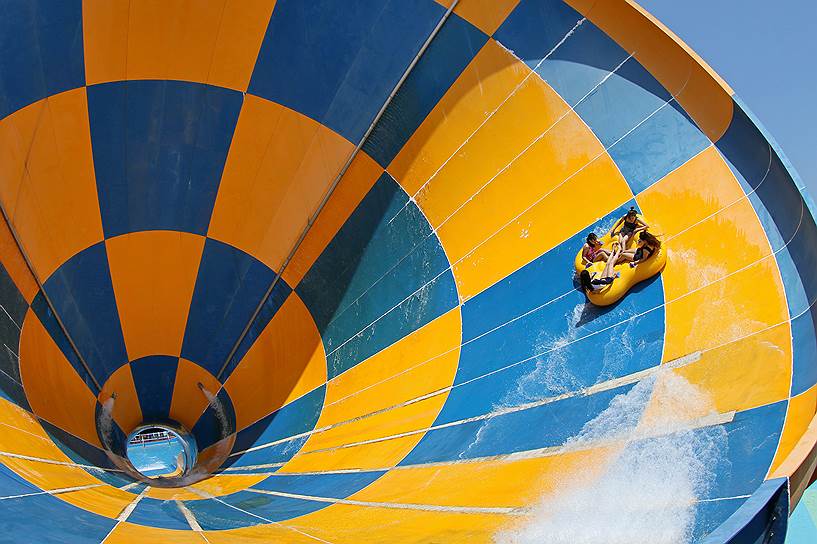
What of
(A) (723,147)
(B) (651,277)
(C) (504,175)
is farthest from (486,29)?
(B) (651,277)

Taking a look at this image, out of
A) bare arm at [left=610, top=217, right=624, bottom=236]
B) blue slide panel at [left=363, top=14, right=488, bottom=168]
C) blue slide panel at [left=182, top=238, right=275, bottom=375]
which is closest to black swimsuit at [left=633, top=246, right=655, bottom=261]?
bare arm at [left=610, top=217, right=624, bottom=236]

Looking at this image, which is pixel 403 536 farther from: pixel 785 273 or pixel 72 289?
pixel 72 289

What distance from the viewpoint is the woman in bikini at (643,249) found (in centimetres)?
353

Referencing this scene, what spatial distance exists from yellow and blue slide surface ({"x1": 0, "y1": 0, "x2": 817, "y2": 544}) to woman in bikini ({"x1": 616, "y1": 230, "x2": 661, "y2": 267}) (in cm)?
10

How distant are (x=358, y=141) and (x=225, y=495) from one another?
2.32 meters

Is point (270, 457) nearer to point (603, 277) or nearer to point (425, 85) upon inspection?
point (603, 277)

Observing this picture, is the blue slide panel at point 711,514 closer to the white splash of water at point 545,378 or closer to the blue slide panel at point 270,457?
the white splash of water at point 545,378

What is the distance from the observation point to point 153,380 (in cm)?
476

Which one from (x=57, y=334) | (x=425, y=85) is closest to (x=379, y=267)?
(x=425, y=85)

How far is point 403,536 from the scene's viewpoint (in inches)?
97.0

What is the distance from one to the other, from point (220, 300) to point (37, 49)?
191cm

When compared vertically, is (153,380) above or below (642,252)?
above

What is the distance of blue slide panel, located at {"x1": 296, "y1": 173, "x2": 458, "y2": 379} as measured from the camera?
4.16 meters

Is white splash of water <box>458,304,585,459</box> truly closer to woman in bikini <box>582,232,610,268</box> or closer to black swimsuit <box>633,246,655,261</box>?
woman in bikini <box>582,232,610,268</box>
